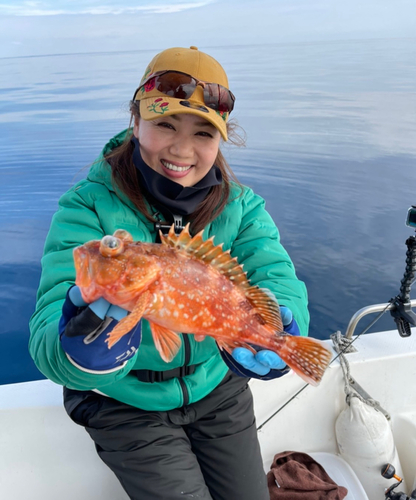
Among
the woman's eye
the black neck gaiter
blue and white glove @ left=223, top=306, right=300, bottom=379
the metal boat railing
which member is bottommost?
blue and white glove @ left=223, top=306, right=300, bottom=379

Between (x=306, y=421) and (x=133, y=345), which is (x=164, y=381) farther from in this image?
(x=306, y=421)

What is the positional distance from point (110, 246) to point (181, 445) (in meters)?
1.30

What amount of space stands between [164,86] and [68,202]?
801 millimetres

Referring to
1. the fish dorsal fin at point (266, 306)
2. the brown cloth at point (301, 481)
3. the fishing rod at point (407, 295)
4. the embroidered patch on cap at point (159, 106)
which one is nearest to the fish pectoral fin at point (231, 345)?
the fish dorsal fin at point (266, 306)

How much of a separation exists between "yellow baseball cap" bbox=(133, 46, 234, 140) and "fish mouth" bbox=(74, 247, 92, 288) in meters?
0.93

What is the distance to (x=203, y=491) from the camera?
2.08 meters

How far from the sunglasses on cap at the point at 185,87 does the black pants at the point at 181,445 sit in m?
1.62

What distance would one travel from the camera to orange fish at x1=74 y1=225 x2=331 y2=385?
1.47 meters

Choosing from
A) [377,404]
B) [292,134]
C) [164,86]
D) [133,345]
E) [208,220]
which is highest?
[292,134]

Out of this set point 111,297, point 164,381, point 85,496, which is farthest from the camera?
point 85,496

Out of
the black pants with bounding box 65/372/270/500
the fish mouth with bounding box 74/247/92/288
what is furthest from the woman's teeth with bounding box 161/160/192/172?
the black pants with bounding box 65/372/270/500

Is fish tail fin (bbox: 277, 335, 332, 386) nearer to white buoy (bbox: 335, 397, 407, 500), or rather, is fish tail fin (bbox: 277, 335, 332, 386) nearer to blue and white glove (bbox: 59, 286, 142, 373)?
blue and white glove (bbox: 59, 286, 142, 373)

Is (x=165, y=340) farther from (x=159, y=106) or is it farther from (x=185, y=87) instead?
(x=185, y=87)

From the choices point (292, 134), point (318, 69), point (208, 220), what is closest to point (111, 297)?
point (208, 220)
